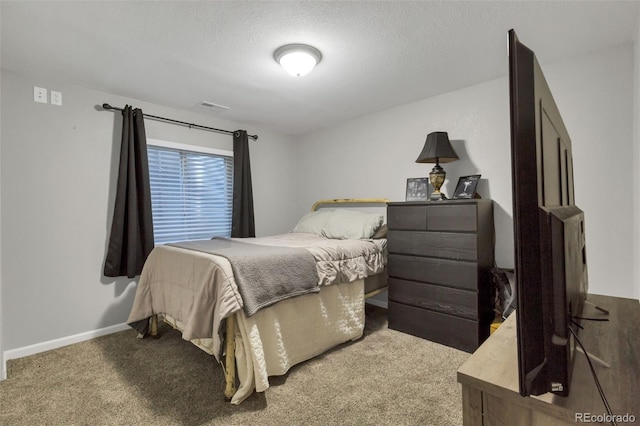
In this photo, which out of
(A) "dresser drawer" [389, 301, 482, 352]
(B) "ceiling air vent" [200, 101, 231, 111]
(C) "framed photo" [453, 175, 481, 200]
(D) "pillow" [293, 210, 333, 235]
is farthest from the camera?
(D) "pillow" [293, 210, 333, 235]

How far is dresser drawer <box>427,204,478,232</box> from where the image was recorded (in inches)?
91.4

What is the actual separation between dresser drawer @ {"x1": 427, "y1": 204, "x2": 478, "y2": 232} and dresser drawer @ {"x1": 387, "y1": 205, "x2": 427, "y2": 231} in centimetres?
5

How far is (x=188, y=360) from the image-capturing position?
88.2 inches

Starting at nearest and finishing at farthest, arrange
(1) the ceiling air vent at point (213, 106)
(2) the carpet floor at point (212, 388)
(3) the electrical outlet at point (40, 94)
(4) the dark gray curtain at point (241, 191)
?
(2) the carpet floor at point (212, 388), (3) the electrical outlet at point (40, 94), (1) the ceiling air vent at point (213, 106), (4) the dark gray curtain at point (241, 191)

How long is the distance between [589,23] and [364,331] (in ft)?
8.86

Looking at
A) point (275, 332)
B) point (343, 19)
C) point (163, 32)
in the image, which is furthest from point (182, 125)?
point (275, 332)

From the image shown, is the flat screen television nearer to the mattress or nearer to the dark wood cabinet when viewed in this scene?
the mattress

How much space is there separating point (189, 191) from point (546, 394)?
3.51 meters

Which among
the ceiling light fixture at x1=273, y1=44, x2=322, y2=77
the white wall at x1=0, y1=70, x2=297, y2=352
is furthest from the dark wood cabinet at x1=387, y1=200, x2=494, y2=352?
the white wall at x1=0, y1=70, x2=297, y2=352

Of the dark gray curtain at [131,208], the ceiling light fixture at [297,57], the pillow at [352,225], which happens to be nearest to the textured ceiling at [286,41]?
the ceiling light fixture at [297,57]

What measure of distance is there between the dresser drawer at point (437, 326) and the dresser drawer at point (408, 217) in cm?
70

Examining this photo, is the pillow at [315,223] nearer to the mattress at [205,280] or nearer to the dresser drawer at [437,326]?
the mattress at [205,280]

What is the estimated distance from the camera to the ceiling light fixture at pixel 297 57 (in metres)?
2.06

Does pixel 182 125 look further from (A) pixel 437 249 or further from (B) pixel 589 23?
(B) pixel 589 23
